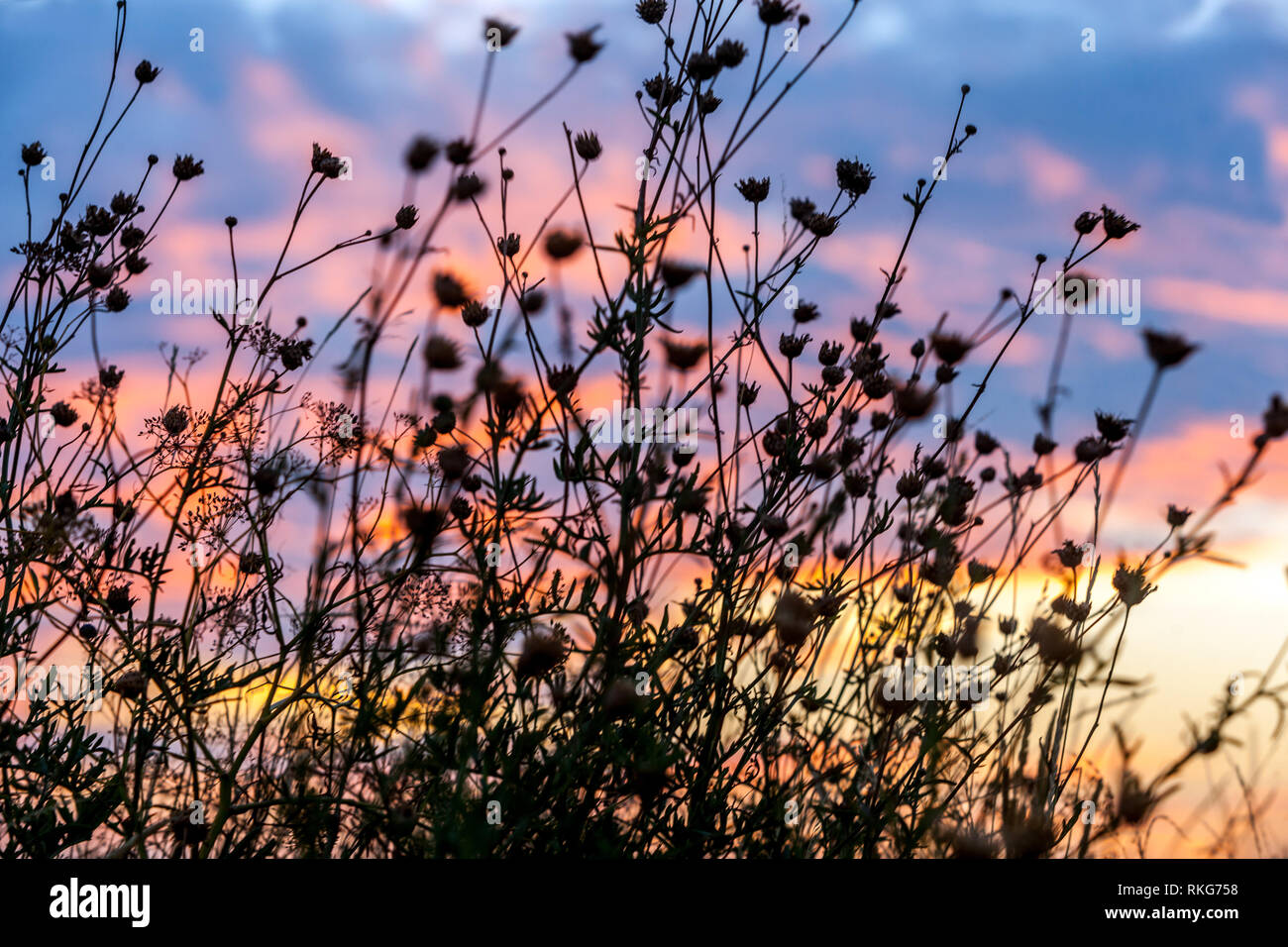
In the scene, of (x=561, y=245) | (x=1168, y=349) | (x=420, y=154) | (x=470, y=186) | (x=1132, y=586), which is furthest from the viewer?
(x=470, y=186)

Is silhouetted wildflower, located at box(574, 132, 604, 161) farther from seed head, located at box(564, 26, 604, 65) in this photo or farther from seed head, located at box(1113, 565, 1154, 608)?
seed head, located at box(1113, 565, 1154, 608)

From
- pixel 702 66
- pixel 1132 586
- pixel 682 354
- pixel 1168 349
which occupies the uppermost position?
pixel 702 66

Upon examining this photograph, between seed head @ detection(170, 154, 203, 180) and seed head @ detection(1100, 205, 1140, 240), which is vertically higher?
seed head @ detection(170, 154, 203, 180)

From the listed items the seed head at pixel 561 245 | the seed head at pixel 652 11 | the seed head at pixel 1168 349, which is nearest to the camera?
the seed head at pixel 1168 349

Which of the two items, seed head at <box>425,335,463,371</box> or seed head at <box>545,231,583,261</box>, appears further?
seed head at <box>545,231,583,261</box>

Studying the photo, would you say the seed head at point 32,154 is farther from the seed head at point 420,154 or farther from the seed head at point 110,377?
the seed head at point 420,154

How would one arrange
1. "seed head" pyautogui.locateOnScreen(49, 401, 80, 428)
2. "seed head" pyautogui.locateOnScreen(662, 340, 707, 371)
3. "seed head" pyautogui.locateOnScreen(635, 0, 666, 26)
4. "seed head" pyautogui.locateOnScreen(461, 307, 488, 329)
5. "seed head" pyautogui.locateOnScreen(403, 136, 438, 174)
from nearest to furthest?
1. "seed head" pyautogui.locateOnScreen(403, 136, 438, 174)
2. "seed head" pyautogui.locateOnScreen(662, 340, 707, 371)
3. "seed head" pyautogui.locateOnScreen(461, 307, 488, 329)
4. "seed head" pyautogui.locateOnScreen(635, 0, 666, 26)
5. "seed head" pyautogui.locateOnScreen(49, 401, 80, 428)

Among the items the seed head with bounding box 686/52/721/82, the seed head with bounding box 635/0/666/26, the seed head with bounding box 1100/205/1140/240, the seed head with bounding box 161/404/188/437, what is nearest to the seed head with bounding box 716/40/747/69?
the seed head with bounding box 686/52/721/82

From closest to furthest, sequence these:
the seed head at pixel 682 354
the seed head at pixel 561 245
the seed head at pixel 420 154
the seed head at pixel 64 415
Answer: the seed head at pixel 420 154 → the seed head at pixel 561 245 → the seed head at pixel 682 354 → the seed head at pixel 64 415

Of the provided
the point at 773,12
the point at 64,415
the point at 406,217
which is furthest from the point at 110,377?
the point at 773,12

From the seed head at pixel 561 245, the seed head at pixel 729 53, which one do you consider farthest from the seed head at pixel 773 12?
the seed head at pixel 561 245

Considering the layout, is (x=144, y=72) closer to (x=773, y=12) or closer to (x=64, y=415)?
(x=64, y=415)

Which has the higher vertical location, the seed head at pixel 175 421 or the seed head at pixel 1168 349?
the seed head at pixel 175 421
